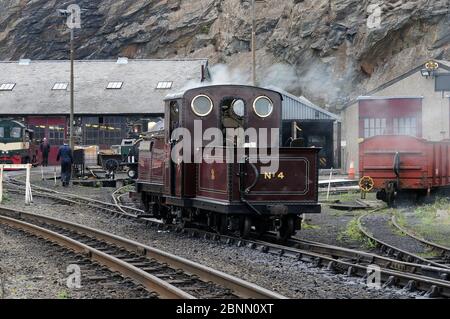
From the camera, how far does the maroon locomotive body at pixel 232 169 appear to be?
11.7m

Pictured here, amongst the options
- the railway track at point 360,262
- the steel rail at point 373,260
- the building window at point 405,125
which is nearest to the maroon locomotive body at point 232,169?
the railway track at point 360,262

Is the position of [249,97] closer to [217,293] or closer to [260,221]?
[260,221]

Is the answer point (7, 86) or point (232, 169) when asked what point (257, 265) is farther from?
point (7, 86)

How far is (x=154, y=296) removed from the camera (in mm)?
7754

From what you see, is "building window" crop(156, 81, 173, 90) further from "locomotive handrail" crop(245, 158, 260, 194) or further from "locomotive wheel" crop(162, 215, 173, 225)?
"locomotive handrail" crop(245, 158, 260, 194)

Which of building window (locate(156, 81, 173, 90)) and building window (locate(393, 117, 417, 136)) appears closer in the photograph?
building window (locate(393, 117, 417, 136))

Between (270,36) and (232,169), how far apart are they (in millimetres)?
51388

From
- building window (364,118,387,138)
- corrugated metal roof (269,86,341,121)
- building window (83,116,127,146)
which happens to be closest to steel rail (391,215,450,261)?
building window (364,118,387,138)

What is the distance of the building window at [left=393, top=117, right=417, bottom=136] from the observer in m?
31.8

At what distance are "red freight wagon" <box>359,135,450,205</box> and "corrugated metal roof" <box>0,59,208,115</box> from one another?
24.4 metres

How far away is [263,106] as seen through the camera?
12.9 m

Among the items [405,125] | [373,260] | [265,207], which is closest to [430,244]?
[373,260]

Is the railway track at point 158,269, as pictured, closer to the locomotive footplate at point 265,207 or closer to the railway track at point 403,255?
the locomotive footplate at point 265,207
